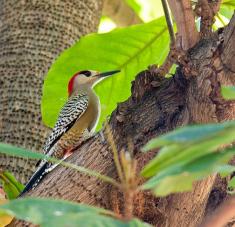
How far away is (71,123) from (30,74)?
0.31 metres

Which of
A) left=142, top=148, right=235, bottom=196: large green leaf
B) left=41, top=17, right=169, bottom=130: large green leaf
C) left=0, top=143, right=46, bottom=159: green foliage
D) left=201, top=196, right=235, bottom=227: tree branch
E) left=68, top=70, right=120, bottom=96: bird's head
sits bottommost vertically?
left=201, top=196, right=235, bottom=227: tree branch

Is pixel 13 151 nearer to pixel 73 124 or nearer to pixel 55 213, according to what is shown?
pixel 55 213

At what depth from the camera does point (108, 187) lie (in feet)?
3.81

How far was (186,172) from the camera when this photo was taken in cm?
58

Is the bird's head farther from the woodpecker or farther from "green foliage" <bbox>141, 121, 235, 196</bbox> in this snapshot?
"green foliage" <bbox>141, 121, 235, 196</bbox>

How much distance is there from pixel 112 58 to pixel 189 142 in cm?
114

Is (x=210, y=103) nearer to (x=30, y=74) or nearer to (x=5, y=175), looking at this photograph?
(x=5, y=175)

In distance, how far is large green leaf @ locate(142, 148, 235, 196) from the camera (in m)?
0.56

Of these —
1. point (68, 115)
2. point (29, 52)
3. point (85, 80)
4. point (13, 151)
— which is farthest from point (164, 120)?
point (85, 80)

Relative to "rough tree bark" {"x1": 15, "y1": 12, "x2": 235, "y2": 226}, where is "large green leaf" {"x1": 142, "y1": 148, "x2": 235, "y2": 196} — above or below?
below

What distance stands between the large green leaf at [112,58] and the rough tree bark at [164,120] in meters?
0.46

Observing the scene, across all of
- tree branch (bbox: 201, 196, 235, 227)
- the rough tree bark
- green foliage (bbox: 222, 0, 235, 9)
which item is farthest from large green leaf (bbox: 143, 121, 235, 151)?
green foliage (bbox: 222, 0, 235, 9)

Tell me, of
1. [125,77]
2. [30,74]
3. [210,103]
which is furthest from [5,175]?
[30,74]

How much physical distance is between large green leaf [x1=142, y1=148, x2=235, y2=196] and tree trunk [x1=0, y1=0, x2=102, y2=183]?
4.26ft
